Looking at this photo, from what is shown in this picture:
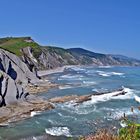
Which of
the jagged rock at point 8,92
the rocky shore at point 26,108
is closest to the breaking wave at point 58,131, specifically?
the rocky shore at point 26,108

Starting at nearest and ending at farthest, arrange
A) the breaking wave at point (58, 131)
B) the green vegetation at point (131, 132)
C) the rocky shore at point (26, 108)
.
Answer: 1. the green vegetation at point (131, 132)
2. the breaking wave at point (58, 131)
3. the rocky shore at point (26, 108)

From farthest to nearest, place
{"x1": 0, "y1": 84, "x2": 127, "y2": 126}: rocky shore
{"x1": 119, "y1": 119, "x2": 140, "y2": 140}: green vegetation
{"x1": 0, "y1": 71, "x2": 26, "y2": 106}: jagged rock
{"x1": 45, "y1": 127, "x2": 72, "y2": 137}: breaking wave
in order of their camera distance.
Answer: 1. {"x1": 0, "y1": 71, "x2": 26, "y2": 106}: jagged rock
2. {"x1": 0, "y1": 84, "x2": 127, "y2": 126}: rocky shore
3. {"x1": 45, "y1": 127, "x2": 72, "y2": 137}: breaking wave
4. {"x1": 119, "y1": 119, "x2": 140, "y2": 140}: green vegetation

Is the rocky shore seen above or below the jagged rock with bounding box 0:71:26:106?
below

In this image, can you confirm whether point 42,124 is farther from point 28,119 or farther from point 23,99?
point 23,99

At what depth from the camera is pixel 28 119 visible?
38.5 metres

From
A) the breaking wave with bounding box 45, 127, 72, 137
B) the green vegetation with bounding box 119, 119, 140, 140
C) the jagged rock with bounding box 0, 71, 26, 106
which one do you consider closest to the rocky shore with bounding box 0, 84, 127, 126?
the jagged rock with bounding box 0, 71, 26, 106

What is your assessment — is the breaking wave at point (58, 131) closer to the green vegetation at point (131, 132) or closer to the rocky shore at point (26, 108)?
the rocky shore at point (26, 108)

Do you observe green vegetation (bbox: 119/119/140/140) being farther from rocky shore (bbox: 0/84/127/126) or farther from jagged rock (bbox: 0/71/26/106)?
jagged rock (bbox: 0/71/26/106)

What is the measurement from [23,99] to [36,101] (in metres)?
1.88

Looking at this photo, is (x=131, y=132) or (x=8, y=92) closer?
(x=131, y=132)

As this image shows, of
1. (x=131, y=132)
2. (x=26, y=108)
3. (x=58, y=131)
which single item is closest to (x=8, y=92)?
(x=26, y=108)

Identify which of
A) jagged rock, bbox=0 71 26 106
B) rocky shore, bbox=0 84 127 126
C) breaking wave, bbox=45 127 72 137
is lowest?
breaking wave, bbox=45 127 72 137

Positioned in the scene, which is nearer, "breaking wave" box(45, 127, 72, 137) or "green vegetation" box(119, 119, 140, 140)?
A: "green vegetation" box(119, 119, 140, 140)

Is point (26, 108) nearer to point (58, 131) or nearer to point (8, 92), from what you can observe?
point (8, 92)
